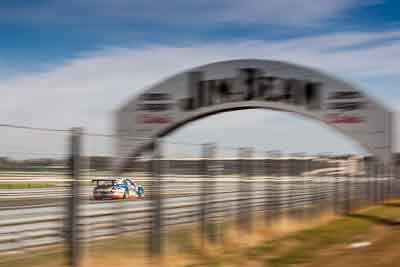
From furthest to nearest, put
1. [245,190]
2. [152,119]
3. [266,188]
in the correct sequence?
[152,119]
[266,188]
[245,190]

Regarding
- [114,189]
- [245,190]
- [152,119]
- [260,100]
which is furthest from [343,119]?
[114,189]

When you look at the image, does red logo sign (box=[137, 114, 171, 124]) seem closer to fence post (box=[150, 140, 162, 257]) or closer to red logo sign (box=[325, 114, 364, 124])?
red logo sign (box=[325, 114, 364, 124])

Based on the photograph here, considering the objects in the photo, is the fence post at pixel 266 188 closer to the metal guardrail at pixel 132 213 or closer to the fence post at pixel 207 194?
the metal guardrail at pixel 132 213

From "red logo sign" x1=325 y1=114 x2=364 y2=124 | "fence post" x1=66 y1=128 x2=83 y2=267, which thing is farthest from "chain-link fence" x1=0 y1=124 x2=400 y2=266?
"red logo sign" x1=325 y1=114 x2=364 y2=124

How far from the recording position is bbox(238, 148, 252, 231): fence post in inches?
574

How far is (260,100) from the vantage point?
47031 millimetres

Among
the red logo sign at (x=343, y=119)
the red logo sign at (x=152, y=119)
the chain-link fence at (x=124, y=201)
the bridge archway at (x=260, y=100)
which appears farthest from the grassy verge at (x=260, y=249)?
the red logo sign at (x=152, y=119)

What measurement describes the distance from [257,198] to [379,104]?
106ft

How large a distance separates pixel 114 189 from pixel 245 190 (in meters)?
5.77

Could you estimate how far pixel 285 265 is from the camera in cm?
1155

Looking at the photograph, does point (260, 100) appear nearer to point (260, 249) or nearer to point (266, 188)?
point (266, 188)

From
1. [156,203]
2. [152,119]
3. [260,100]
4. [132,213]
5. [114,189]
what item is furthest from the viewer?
[152,119]

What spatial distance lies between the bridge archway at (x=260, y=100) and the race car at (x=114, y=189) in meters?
36.9

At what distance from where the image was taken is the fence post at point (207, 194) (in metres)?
12.4
